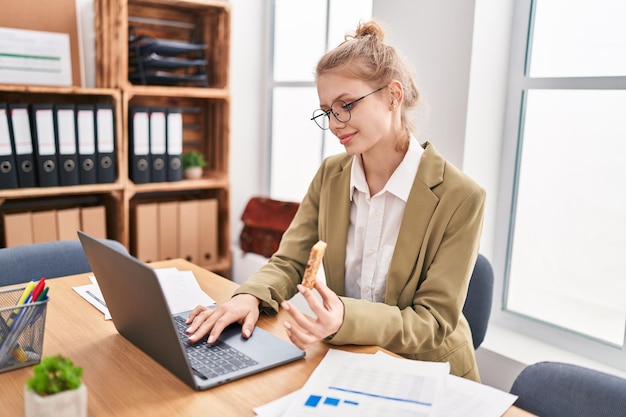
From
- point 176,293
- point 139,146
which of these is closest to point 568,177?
point 176,293

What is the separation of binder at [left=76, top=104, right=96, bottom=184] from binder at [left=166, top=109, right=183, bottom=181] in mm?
381

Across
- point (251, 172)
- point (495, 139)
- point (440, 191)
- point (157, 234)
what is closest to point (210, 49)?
point (251, 172)

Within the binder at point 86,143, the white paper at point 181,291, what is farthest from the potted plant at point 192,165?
the white paper at point 181,291

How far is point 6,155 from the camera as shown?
2492 mm

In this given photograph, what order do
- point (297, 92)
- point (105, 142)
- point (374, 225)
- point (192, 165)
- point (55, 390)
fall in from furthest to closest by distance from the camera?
point (297, 92)
point (192, 165)
point (105, 142)
point (374, 225)
point (55, 390)

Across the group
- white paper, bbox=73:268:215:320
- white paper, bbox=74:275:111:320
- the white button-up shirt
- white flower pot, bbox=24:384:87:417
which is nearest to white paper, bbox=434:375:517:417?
the white button-up shirt

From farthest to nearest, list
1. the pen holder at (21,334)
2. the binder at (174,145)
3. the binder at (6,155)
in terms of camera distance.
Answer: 1. the binder at (174,145)
2. the binder at (6,155)
3. the pen holder at (21,334)

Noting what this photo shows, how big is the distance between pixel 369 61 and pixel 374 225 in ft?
1.37

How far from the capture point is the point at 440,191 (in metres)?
1.42

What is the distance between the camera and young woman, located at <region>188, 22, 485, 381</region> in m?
1.28

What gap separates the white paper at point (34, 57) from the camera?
8.48 feet

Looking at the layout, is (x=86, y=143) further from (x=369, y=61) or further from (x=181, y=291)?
(x=369, y=61)

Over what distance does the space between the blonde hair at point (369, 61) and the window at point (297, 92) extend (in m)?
1.61

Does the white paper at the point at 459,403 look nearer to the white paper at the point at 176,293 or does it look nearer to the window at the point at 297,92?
the white paper at the point at 176,293
